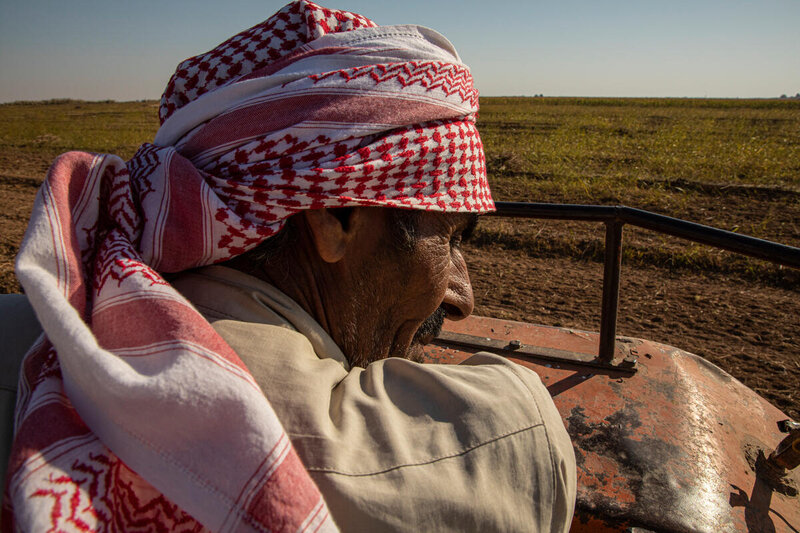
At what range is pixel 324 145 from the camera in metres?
1.25

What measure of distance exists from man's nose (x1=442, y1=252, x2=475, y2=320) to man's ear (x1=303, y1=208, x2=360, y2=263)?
0.62 m

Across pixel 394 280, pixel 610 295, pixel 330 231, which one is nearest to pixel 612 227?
pixel 610 295

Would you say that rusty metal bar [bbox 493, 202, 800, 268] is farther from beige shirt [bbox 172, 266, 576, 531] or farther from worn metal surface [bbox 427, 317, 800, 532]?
beige shirt [bbox 172, 266, 576, 531]

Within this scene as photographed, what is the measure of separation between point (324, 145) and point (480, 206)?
59 cm

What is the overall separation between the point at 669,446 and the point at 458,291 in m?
0.92

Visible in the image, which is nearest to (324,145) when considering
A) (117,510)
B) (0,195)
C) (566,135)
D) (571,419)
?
(117,510)

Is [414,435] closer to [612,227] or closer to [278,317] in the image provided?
[278,317]

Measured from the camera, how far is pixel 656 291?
6.11 m

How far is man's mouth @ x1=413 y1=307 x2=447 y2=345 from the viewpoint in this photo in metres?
1.99

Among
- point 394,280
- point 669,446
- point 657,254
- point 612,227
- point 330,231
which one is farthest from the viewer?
point 657,254

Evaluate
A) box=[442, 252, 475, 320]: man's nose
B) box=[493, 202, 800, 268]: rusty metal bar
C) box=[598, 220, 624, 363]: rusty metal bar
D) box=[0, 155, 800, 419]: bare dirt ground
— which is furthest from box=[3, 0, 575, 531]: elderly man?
box=[0, 155, 800, 419]: bare dirt ground

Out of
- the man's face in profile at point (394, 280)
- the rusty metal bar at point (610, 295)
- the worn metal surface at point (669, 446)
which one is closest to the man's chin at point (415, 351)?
the man's face in profile at point (394, 280)

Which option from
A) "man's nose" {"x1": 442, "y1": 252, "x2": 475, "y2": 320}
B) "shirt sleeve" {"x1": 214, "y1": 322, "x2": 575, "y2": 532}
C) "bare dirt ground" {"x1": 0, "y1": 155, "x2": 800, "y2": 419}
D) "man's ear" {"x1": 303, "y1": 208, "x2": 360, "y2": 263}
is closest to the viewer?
"shirt sleeve" {"x1": 214, "y1": 322, "x2": 575, "y2": 532}

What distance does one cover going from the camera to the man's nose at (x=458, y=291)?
195 cm
